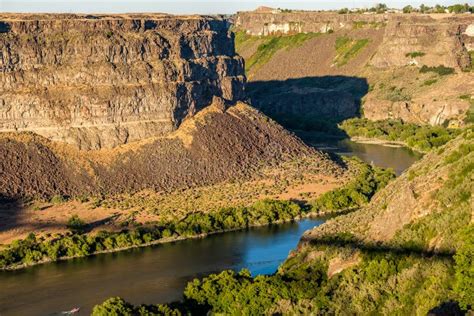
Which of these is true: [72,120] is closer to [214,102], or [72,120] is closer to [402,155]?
[214,102]

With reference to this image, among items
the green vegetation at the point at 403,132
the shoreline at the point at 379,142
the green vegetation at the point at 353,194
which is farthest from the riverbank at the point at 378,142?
the green vegetation at the point at 353,194

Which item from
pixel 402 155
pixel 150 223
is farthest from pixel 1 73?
pixel 402 155

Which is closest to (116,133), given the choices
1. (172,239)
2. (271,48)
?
(172,239)

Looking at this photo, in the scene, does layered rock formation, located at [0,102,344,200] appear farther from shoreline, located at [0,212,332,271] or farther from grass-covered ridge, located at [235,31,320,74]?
grass-covered ridge, located at [235,31,320,74]

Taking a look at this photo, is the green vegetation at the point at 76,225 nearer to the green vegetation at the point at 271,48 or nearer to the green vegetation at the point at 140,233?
the green vegetation at the point at 140,233

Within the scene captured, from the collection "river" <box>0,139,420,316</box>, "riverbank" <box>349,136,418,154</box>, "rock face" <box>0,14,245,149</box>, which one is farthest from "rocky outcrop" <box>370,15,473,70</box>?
"river" <box>0,139,420,316</box>

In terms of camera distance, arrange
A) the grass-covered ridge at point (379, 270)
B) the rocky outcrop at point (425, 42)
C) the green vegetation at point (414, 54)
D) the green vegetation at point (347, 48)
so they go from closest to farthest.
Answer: the grass-covered ridge at point (379, 270)
the rocky outcrop at point (425, 42)
the green vegetation at point (414, 54)
the green vegetation at point (347, 48)
